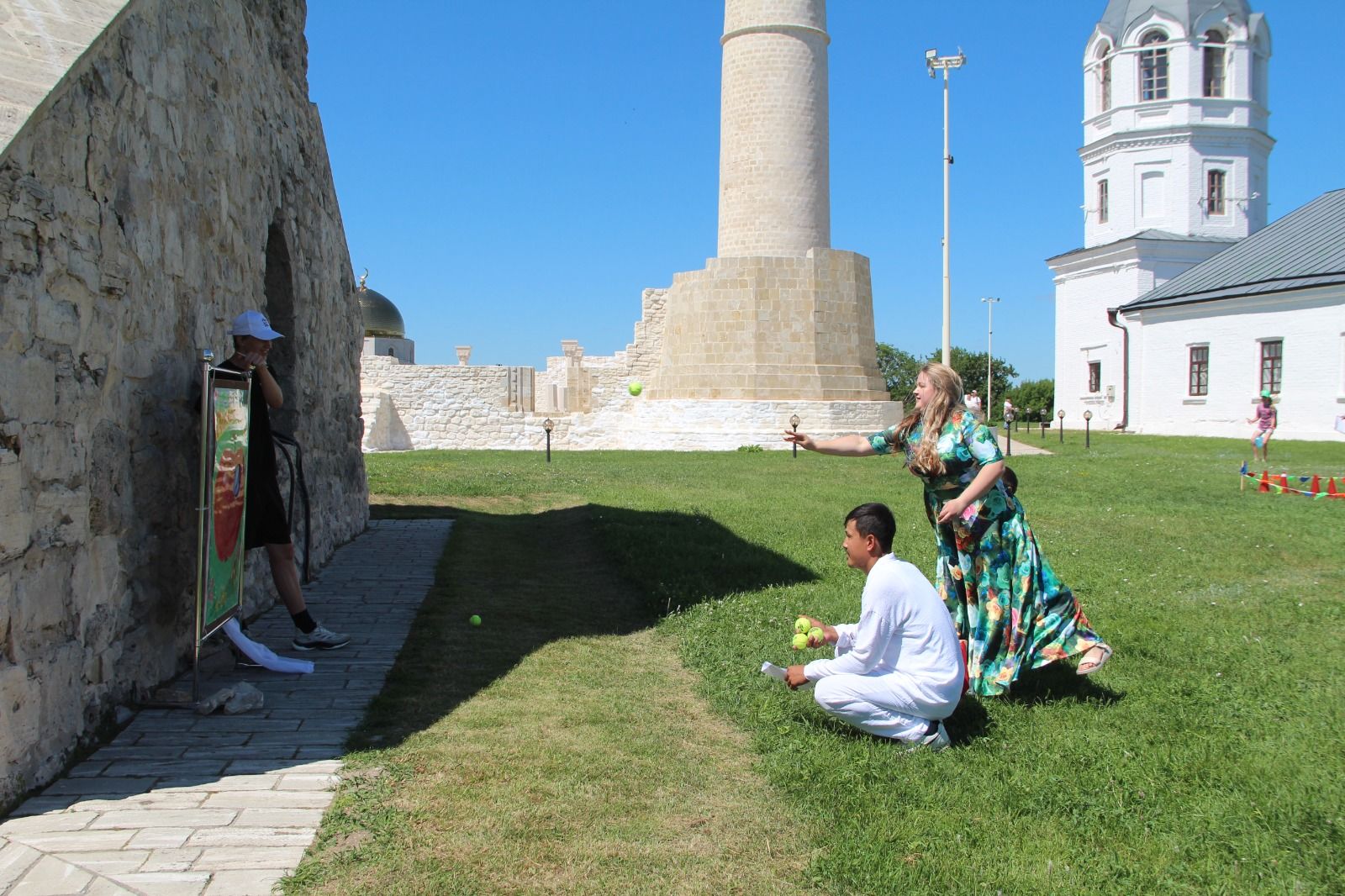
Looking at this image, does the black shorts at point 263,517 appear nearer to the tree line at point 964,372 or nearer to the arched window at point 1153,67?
the arched window at point 1153,67

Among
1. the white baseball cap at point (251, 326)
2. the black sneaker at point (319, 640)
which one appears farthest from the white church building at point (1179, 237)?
the white baseball cap at point (251, 326)


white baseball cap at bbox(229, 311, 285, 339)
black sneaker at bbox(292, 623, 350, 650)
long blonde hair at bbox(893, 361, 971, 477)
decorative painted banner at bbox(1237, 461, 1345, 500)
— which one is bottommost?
black sneaker at bbox(292, 623, 350, 650)

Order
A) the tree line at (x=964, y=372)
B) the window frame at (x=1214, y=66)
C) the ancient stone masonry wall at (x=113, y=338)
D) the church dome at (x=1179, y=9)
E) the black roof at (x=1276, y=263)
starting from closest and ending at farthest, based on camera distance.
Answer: the ancient stone masonry wall at (x=113, y=338), the black roof at (x=1276, y=263), the church dome at (x=1179, y=9), the window frame at (x=1214, y=66), the tree line at (x=964, y=372)

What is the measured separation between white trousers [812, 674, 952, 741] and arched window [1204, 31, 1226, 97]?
42.2 m

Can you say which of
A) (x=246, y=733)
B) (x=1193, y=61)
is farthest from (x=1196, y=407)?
(x=246, y=733)

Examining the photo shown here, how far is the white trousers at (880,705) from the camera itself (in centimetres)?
426

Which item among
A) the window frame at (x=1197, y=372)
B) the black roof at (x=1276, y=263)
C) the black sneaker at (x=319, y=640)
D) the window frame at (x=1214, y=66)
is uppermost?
the window frame at (x=1214, y=66)

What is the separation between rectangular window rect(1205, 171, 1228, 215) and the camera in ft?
130

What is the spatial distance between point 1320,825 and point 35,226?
489cm

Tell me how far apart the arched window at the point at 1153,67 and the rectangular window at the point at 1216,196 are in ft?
11.8

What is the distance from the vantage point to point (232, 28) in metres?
6.39

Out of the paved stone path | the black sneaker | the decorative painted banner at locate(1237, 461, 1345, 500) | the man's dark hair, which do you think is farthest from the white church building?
the paved stone path

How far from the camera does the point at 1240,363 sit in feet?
111

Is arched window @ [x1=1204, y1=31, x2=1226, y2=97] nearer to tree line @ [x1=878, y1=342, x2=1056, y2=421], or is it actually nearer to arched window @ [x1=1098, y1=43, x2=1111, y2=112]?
arched window @ [x1=1098, y1=43, x2=1111, y2=112]
